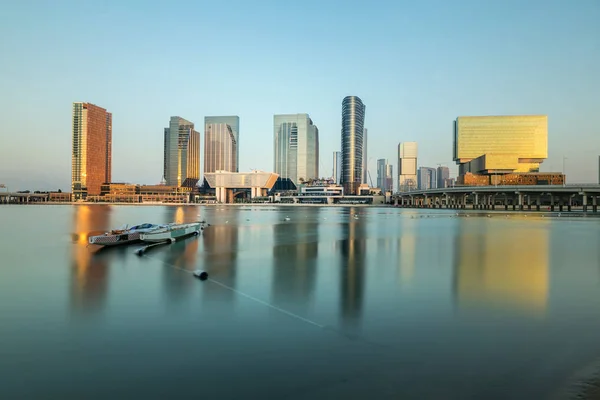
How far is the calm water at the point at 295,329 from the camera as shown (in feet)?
26.9

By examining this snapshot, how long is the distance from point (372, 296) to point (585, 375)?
821 cm

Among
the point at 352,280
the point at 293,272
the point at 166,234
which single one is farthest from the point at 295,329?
the point at 166,234

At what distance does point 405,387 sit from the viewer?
799cm

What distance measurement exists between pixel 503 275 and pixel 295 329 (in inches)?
590

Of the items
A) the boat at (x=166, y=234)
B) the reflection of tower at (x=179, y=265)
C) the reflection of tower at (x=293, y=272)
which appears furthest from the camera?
the boat at (x=166, y=234)

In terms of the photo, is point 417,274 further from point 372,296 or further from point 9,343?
point 9,343

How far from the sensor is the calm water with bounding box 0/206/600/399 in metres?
→ 8.19

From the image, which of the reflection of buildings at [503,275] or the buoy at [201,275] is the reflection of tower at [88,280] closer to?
the buoy at [201,275]

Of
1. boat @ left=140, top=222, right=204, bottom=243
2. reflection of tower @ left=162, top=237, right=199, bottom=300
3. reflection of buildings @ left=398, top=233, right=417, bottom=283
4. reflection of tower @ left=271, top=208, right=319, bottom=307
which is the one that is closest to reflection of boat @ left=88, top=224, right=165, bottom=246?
boat @ left=140, top=222, right=204, bottom=243

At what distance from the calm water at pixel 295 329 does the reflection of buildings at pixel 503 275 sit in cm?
14

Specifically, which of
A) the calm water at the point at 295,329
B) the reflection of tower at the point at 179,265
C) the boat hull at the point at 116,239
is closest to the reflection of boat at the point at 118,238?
the boat hull at the point at 116,239

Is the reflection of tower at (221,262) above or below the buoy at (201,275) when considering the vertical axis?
below

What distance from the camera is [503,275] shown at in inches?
820

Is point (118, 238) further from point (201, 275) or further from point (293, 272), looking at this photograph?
point (293, 272)
